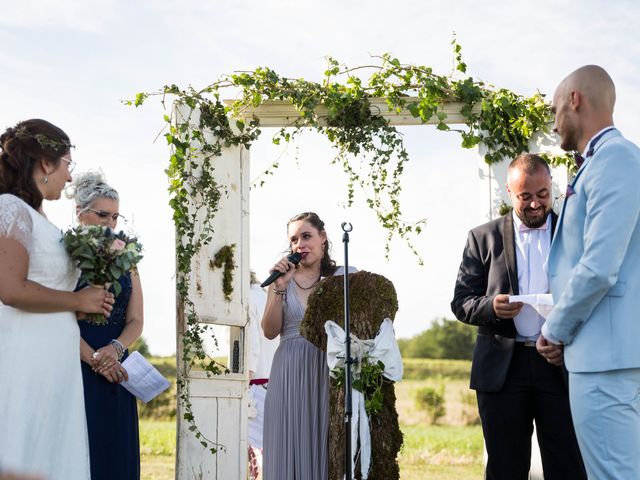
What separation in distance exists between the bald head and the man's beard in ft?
3.87

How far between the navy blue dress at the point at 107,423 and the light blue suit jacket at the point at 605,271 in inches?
84.1

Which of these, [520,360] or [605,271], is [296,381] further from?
[605,271]

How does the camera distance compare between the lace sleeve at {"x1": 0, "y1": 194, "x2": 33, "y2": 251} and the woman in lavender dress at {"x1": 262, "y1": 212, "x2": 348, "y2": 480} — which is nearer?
the lace sleeve at {"x1": 0, "y1": 194, "x2": 33, "y2": 251}

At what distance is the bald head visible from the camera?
3285 mm

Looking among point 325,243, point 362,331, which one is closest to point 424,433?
point 325,243

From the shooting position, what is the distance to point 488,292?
4527 mm

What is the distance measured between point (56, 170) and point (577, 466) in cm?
274

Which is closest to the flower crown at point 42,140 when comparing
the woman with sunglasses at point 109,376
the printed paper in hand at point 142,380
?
the woman with sunglasses at point 109,376

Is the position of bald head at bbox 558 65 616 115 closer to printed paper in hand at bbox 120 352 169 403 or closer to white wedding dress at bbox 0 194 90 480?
white wedding dress at bbox 0 194 90 480

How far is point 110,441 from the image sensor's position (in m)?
4.22

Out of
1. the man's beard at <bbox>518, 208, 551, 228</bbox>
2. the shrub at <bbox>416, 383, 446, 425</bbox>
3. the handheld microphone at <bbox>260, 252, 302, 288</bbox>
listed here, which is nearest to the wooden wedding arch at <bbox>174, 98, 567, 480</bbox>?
the handheld microphone at <bbox>260, 252, 302, 288</bbox>

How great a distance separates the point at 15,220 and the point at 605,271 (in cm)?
213

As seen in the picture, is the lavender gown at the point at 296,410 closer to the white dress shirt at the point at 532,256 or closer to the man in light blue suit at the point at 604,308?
the white dress shirt at the point at 532,256

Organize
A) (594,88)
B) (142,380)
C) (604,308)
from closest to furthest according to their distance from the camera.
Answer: (604,308)
(594,88)
(142,380)
